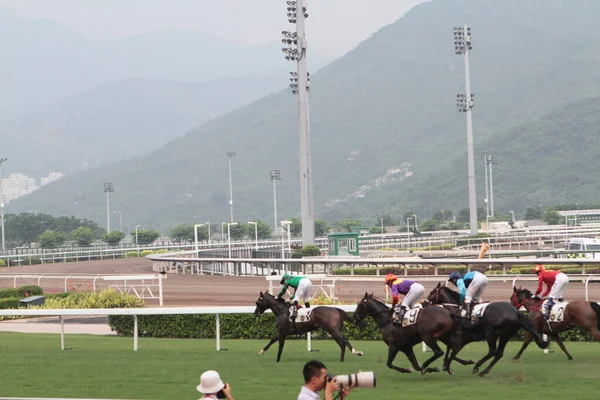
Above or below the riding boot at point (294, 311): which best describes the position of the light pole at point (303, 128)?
above

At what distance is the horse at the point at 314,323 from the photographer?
539 inches

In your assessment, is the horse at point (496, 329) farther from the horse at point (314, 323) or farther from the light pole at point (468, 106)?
the light pole at point (468, 106)

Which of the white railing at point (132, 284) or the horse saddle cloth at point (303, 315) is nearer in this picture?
the horse saddle cloth at point (303, 315)

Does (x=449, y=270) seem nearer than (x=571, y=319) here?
No

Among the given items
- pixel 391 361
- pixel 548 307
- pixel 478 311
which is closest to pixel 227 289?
pixel 548 307

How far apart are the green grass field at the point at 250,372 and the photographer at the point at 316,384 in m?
3.73

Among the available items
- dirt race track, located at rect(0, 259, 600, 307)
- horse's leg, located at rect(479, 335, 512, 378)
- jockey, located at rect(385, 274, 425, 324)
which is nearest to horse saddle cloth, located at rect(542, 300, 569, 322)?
horse's leg, located at rect(479, 335, 512, 378)

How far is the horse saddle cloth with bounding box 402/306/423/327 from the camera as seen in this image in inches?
474

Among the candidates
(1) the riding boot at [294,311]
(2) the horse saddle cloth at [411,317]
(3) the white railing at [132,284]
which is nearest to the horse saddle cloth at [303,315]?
(1) the riding boot at [294,311]

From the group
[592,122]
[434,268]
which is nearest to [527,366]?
[434,268]

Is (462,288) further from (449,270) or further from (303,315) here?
(449,270)

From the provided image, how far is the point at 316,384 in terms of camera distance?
6.56 metres

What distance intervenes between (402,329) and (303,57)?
3317 cm

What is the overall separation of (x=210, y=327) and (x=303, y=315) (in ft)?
16.9
